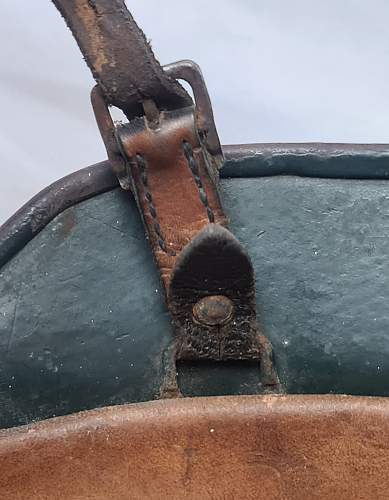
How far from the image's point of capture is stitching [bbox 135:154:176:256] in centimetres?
89

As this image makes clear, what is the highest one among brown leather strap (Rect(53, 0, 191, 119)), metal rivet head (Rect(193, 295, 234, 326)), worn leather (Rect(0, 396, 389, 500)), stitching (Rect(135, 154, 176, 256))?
brown leather strap (Rect(53, 0, 191, 119))

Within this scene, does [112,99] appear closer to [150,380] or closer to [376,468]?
[150,380]

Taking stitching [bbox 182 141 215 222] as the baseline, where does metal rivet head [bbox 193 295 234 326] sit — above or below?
below

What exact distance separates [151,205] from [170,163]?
0.05m

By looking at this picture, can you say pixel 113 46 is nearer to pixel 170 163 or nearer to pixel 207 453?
pixel 170 163

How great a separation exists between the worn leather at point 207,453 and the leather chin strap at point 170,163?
0.10m

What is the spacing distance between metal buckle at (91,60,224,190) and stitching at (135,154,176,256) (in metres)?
0.02

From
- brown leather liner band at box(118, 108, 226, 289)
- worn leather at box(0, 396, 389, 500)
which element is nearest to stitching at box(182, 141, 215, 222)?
brown leather liner band at box(118, 108, 226, 289)

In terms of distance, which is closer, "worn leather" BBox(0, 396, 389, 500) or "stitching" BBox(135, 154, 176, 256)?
"worn leather" BBox(0, 396, 389, 500)

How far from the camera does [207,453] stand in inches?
29.8

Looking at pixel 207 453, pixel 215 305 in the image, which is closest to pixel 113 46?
pixel 215 305

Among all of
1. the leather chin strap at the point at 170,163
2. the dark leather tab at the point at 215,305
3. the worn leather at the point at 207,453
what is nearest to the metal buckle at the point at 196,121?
the leather chin strap at the point at 170,163

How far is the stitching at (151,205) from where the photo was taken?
2.92 ft

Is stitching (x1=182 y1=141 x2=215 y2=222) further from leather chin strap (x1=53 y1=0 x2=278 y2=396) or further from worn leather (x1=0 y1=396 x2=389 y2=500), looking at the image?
worn leather (x1=0 y1=396 x2=389 y2=500)
